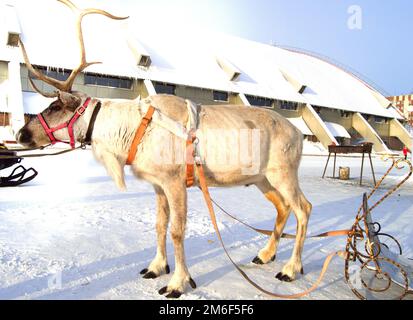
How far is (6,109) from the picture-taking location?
20.5 meters

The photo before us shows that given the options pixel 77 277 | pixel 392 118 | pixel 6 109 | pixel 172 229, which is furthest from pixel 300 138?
pixel 392 118

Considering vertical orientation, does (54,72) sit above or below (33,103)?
above

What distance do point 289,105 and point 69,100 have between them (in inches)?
1363

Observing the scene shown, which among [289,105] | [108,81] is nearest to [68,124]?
[108,81]

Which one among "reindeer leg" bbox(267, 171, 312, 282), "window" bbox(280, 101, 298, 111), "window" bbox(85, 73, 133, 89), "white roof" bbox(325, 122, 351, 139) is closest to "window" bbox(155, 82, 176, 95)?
"window" bbox(85, 73, 133, 89)

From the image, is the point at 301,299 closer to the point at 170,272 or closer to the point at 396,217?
the point at 170,272

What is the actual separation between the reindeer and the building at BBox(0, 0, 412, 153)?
1951 cm

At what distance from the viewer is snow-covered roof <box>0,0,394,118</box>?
25.5 metres

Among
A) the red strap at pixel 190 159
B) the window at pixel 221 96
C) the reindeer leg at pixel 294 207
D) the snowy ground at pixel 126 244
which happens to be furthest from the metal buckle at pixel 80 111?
the window at pixel 221 96

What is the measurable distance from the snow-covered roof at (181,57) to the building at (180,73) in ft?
0.28

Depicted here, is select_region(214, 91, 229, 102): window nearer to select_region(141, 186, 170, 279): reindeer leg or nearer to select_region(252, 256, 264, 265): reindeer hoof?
select_region(252, 256, 264, 265): reindeer hoof

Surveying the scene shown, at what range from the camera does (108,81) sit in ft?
86.8

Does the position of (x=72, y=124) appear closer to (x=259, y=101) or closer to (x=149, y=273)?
(x=149, y=273)
